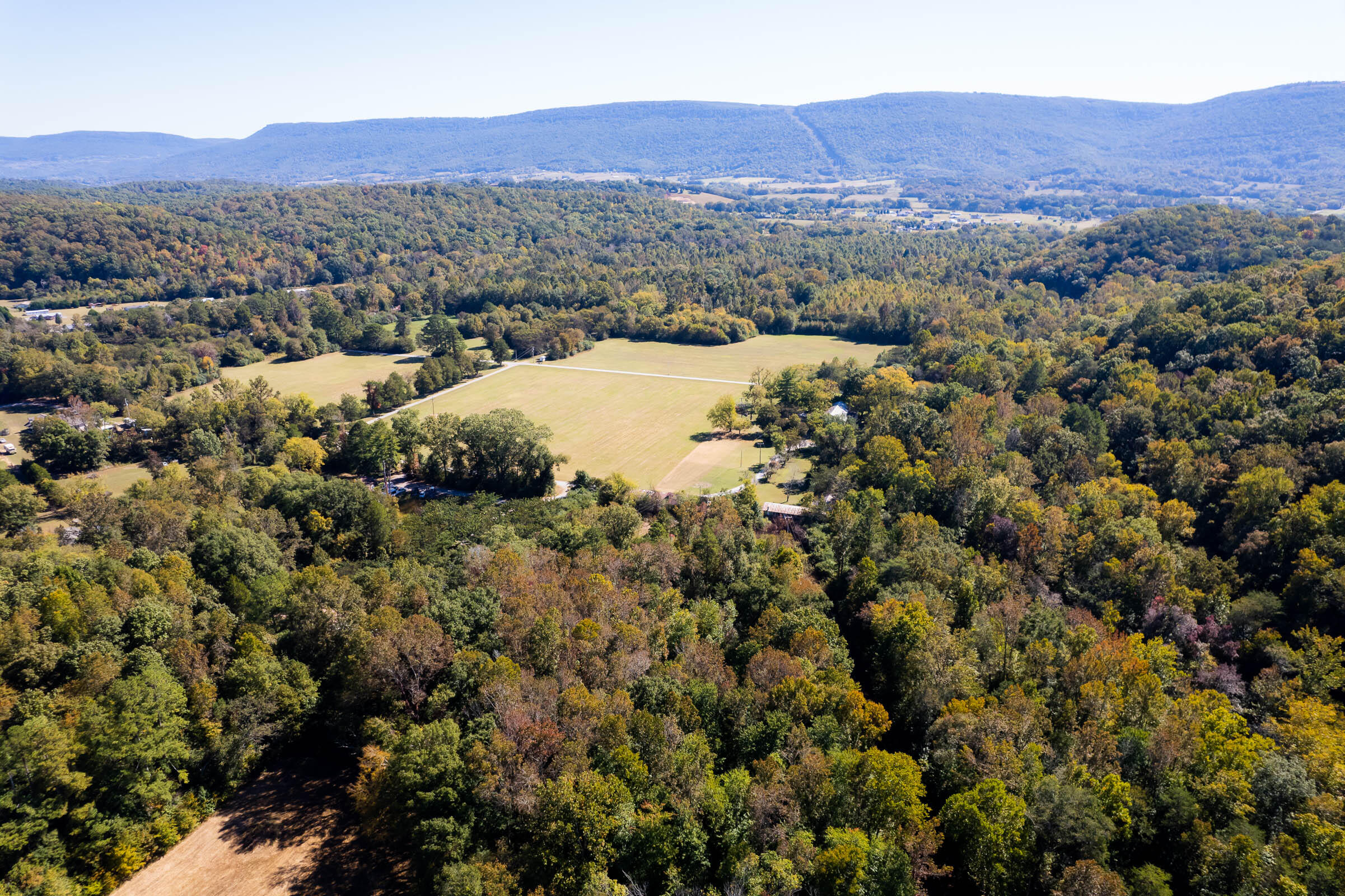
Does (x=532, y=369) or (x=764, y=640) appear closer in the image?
(x=764, y=640)

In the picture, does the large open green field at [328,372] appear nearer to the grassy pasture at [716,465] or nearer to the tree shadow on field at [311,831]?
the grassy pasture at [716,465]

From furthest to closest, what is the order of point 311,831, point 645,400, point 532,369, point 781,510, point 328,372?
point 532,369 → point 328,372 → point 645,400 → point 781,510 → point 311,831

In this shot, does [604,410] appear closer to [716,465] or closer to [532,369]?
[716,465]

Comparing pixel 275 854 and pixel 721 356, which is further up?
pixel 721 356

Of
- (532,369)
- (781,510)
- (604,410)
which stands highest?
(532,369)

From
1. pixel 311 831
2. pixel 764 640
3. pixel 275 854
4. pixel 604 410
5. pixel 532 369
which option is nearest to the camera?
pixel 275 854

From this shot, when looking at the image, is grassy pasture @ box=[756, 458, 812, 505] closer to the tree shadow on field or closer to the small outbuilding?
the small outbuilding

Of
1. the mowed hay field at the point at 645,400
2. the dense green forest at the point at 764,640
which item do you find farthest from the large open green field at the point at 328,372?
the dense green forest at the point at 764,640

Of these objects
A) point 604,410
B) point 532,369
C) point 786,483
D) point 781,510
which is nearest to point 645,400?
point 604,410
